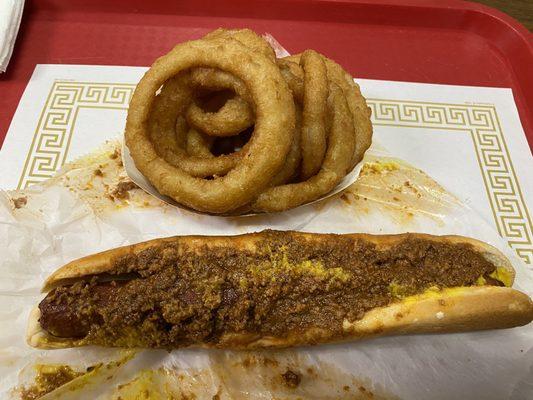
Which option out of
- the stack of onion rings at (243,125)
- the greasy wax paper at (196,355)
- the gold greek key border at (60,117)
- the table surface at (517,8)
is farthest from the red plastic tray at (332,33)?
the greasy wax paper at (196,355)

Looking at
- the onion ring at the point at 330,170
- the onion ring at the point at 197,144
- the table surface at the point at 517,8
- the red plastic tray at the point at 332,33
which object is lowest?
the onion ring at the point at 330,170

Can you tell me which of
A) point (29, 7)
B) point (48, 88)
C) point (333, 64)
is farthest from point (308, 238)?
point (29, 7)

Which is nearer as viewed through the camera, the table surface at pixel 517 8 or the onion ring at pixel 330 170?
the onion ring at pixel 330 170

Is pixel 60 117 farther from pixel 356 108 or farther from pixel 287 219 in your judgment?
pixel 356 108

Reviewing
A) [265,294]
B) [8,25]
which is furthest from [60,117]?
[265,294]

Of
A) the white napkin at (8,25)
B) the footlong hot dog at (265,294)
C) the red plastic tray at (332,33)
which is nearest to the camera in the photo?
the footlong hot dog at (265,294)

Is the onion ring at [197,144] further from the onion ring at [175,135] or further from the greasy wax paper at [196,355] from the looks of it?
the greasy wax paper at [196,355]
